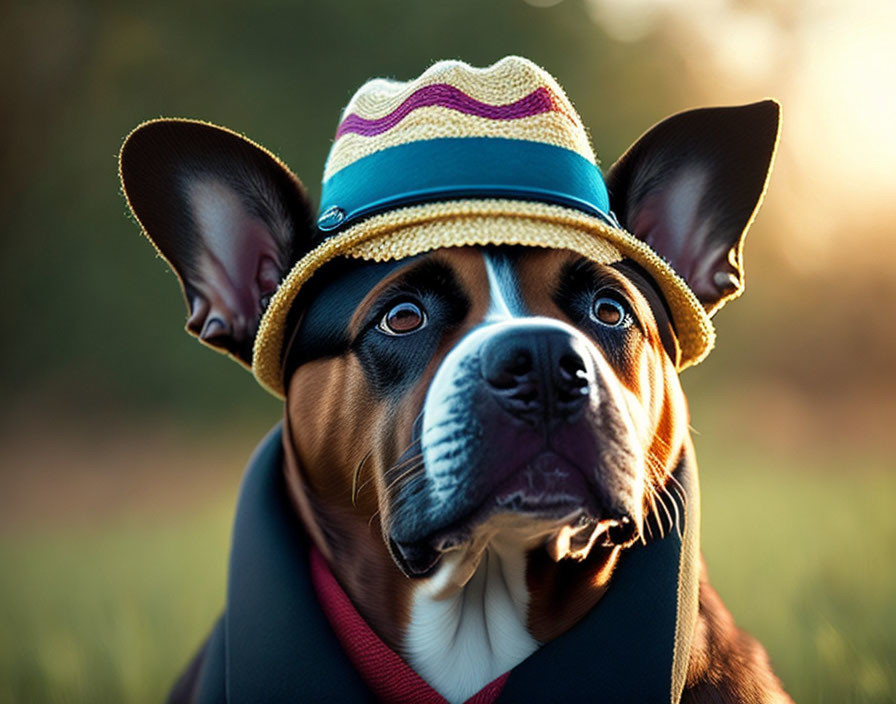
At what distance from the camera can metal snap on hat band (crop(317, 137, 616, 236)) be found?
2631mm

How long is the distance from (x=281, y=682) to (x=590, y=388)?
1.25 m

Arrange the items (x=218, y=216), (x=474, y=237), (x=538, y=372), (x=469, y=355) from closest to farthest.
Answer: (x=538, y=372)
(x=469, y=355)
(x=474, y=237)
(x=218, y=216)

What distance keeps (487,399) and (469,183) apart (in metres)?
0.73

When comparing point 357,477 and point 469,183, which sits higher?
point 469,183

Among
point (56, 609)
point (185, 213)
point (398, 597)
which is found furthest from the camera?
point (56, 609)

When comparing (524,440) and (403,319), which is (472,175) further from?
(524,440)

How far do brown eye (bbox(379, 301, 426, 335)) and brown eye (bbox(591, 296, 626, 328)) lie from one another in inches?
19.7

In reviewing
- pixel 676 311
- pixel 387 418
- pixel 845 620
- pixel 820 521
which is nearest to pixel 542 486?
pixel 387 418

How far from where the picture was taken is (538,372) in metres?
2.16

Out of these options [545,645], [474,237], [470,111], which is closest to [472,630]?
[545,645]

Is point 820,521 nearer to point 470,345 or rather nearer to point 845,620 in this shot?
point 845,620

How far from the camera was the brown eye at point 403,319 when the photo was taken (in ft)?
8.59

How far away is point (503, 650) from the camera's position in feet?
8.92

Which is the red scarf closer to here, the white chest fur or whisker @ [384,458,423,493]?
the white chest fur
